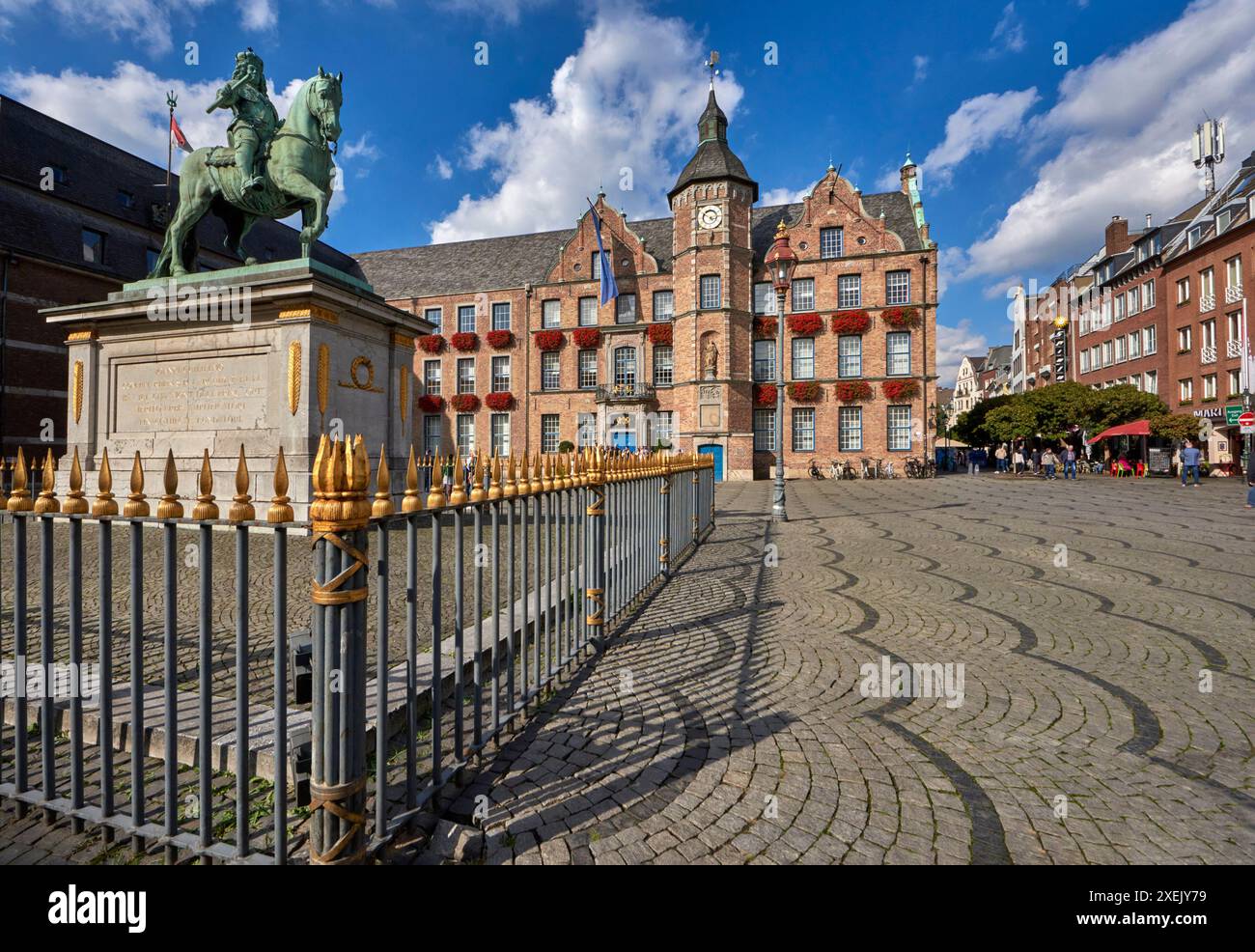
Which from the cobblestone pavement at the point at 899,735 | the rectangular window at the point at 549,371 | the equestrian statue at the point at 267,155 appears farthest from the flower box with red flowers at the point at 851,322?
the equestrian statue at the point at 267,155

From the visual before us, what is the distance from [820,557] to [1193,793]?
5.53 m

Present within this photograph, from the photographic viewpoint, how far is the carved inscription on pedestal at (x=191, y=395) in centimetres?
881

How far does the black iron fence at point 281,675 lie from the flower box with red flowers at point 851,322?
100 feet

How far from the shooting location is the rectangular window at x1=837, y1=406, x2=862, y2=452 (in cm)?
3138

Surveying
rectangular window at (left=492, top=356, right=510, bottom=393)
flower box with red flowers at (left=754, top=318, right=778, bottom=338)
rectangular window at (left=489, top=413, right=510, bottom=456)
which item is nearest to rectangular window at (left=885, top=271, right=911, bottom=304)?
flower box with red flowers at (left=754, top=318, right=778, bottom=338)

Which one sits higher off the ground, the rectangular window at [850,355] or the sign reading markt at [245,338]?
the rectangular window at [850,355]

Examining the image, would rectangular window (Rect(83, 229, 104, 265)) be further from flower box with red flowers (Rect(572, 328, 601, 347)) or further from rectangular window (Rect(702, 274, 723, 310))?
rectangular window (Rect(702, 274, 723, 310))

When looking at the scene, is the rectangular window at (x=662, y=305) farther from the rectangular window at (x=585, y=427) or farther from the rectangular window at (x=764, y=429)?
the rectangular window at (x=764, y=429)

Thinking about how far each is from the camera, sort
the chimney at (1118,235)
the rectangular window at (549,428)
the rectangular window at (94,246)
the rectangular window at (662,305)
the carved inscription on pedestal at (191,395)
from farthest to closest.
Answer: the chimney at (1118,235) → the rectangular window at (549,428) → the rectangular window at (662,305) → the rectangular window at (94,246) → the carved inscription on pedestal at (191,395)

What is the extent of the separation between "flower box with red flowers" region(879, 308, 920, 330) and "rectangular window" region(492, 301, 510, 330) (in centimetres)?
2230

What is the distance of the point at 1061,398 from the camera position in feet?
105

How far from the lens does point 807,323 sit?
31656mm

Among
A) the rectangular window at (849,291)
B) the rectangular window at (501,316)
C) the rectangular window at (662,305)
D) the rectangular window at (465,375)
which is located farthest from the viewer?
the rectangular window at (465,375)
